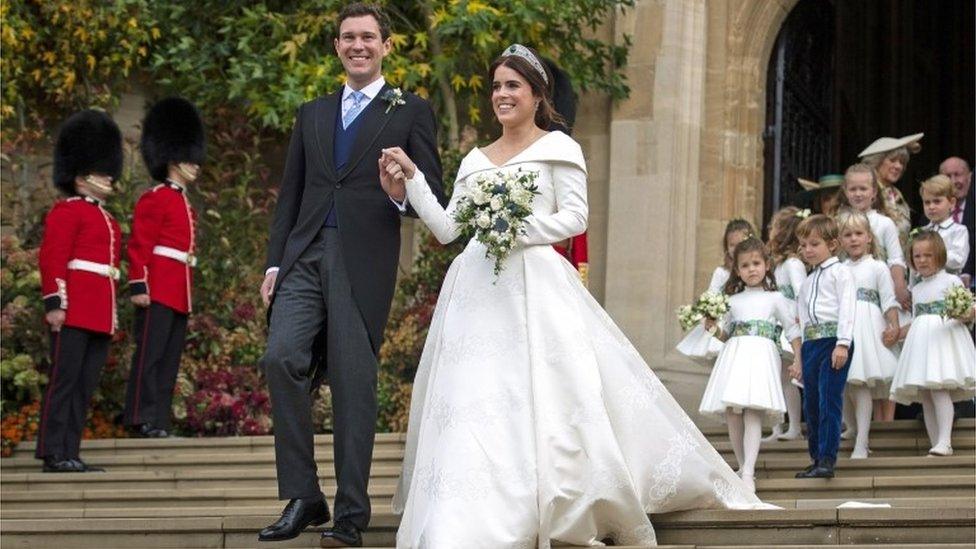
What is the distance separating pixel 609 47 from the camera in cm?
1469

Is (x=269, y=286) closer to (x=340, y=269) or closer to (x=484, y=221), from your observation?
(x=340, y=269)

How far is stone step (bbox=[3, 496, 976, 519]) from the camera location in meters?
9.06

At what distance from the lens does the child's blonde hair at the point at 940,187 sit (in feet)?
38.0

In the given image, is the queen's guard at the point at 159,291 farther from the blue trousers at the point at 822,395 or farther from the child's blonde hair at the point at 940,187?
the child's blonde hair at the point at 940,187

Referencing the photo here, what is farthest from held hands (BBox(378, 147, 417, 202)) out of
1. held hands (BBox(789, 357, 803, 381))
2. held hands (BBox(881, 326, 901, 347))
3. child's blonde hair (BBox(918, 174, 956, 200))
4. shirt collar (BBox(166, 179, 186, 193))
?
shirt collar (BBox(166, 179, 186, 193))

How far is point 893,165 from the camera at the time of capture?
12.6 metres

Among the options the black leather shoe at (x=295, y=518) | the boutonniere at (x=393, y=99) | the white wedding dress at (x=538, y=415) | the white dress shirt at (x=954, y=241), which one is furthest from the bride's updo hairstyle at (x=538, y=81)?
the white dress shirt at (x=954, y=241)

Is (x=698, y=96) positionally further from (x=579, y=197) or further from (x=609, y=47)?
(x=579, y=197)

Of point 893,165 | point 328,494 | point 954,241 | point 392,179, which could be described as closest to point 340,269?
point 392,179

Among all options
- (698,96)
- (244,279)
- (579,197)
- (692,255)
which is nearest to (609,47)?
(698,96)

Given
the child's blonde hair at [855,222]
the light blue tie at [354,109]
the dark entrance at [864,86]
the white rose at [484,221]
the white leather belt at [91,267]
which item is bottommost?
the white rose at [484,221]

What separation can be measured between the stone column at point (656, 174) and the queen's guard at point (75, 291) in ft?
12.8

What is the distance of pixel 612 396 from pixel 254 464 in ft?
14.0

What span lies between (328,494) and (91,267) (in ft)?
8.60
